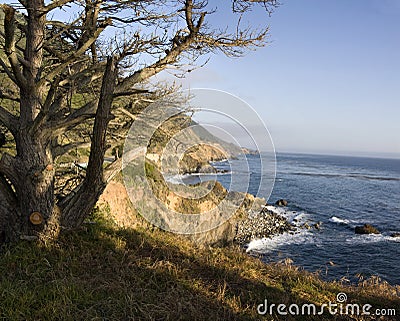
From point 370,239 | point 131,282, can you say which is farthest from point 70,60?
point 370,239

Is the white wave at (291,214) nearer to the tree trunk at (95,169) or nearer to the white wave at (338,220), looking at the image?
the white wave at (338,220)

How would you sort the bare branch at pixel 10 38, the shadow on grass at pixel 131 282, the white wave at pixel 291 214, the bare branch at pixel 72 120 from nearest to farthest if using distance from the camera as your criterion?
1. the shadow on grass at pixel 131 282
2. the bare branch at pixel 10 38
3. the bare branch at pixel 72 120
4. the white wave at pixel 291 214

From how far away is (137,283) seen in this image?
4543mm

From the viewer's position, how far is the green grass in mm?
3801

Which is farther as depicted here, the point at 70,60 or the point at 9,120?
the point at 9,120

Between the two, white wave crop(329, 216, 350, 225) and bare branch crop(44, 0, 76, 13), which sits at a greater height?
bare branch crop(44, 0, 76, 13)

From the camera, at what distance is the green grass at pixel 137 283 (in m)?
3.80

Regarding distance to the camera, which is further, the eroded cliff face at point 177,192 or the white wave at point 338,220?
the white wave at point 338,220

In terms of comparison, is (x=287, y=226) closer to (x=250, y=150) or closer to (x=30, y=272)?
(x=250, y=150)

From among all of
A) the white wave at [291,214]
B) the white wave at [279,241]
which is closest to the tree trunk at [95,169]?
the white wave at [279,241]

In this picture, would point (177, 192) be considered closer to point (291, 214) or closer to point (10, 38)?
point (10, 38)

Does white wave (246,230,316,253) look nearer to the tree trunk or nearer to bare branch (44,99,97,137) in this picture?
the tree trunk

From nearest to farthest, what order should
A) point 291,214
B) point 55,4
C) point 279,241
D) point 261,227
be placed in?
point 55,4, point 279,241, point 261,227, point 291,214

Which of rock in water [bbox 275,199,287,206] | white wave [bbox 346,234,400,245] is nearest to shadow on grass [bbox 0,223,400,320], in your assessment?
white wave [bbox 346,234,400,245]
